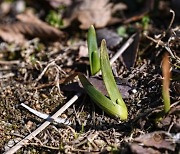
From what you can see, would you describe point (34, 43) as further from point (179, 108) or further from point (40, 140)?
point (179, 108)

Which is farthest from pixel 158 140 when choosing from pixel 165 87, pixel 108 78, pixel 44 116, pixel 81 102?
pixel 44 116

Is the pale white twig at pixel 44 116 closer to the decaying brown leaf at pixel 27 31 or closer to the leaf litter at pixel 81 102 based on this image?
the leaf litter at pixel 81 102

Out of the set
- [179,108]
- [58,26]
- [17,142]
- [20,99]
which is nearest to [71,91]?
[20,99]

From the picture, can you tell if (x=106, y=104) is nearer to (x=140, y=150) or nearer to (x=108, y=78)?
(x=108, y=78)

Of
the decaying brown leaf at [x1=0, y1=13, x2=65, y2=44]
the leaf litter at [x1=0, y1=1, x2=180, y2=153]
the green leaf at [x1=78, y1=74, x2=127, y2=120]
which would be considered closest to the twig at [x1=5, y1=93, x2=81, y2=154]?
the leaf litter at [x1=0, y1=1, x2=180, y2=153]

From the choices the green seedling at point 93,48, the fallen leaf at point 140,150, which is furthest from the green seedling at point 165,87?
the green seedling at point 93,48

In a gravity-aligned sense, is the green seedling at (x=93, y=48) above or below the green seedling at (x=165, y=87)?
above
